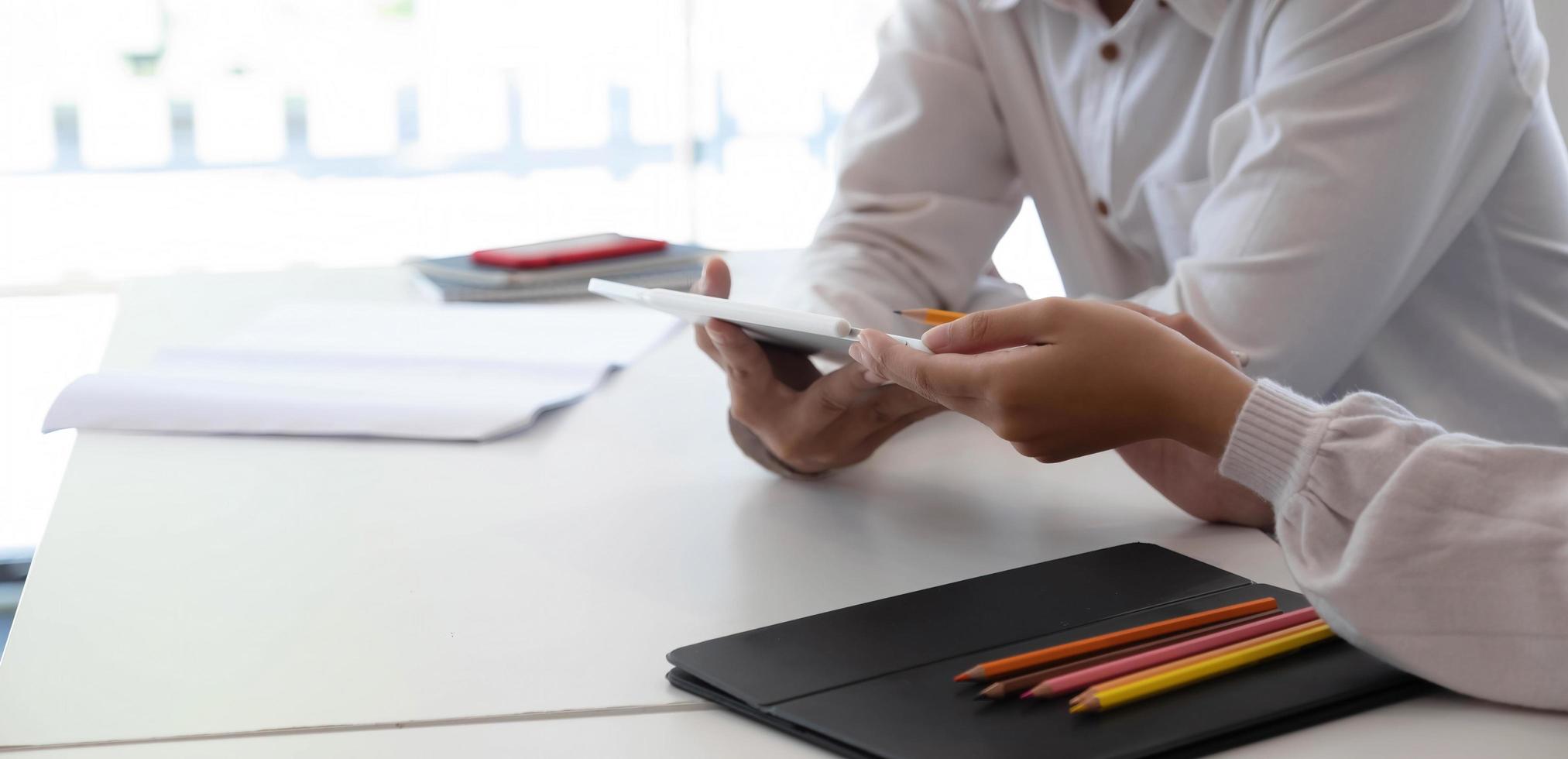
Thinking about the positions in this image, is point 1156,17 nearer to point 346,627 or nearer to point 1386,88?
point 1386,88

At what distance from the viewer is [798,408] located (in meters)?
0.93

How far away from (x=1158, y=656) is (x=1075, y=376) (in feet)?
0.54

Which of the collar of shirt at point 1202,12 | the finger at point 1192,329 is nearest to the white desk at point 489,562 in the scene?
the finger at point 1192,329

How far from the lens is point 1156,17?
1222mm

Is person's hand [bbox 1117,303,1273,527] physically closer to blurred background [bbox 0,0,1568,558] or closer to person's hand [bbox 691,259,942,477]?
person's hand [bbox 691,259,942,477]

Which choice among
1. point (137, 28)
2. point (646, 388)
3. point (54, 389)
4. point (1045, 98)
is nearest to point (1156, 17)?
point (1045, 98)

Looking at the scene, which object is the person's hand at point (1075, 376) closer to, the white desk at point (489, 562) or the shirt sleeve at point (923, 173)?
the white desk at point (489, 562)

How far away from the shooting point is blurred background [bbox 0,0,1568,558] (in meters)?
3.75

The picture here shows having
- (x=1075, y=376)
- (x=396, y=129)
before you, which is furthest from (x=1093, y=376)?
(x=396, y=129)

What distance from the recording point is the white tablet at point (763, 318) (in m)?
0.76

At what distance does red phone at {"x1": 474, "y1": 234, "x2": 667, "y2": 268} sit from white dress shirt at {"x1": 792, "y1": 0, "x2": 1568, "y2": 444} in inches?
11.2

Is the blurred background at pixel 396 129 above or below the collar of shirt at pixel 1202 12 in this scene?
below

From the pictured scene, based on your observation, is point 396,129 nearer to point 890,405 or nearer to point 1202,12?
point 1202,12

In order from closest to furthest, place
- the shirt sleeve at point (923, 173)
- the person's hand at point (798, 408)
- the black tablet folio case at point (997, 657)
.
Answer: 1. the black tablet folio case at point (997, 657)
2. the person's hand at point (798, 408)
3. the shirt sleeve at point (923, 173)
